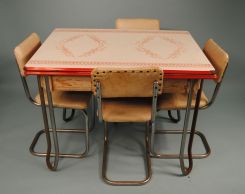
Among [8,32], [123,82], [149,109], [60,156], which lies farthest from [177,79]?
[8,32]

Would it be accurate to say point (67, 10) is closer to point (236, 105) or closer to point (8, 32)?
point (8, 32)

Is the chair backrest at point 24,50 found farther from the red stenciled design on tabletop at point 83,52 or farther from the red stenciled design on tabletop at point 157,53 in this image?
the red stenciled design on tabletop at point 157,53

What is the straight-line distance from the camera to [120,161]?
2.09 m

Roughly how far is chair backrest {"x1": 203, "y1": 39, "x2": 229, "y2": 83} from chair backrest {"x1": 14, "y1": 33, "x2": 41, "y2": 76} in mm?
1156

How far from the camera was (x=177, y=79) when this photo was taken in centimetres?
175

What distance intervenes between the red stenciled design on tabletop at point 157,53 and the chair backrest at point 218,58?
209mm

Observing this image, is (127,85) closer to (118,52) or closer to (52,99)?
(118,52)

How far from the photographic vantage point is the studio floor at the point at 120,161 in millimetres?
1897

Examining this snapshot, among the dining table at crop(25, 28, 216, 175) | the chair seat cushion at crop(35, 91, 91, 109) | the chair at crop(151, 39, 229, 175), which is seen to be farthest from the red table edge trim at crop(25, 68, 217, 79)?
the chair seat cushion at crop(35, 91, 91, 109)

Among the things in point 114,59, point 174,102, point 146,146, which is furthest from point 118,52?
point 146,146

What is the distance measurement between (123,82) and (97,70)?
0.15 metres

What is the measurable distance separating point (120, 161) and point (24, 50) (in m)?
0.96

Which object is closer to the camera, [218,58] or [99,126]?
[218,58]

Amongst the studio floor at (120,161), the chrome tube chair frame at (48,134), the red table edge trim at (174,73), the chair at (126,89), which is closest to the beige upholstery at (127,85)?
the chair at (126,89)
